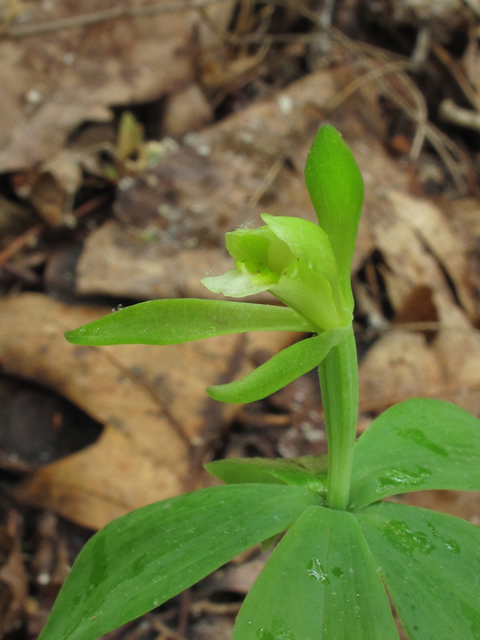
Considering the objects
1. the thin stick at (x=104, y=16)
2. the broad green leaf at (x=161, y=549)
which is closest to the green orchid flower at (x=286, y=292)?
the broad green leaf at (x=161, y=549)

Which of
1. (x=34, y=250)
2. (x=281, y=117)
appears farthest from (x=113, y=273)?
(x=281, y=117)

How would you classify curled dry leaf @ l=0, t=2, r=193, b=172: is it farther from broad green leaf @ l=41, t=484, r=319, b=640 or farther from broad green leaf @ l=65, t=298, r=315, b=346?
broad green leaf @ l=41, t=484, r=319, b=640

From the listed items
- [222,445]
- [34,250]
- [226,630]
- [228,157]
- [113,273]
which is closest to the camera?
[226,630]

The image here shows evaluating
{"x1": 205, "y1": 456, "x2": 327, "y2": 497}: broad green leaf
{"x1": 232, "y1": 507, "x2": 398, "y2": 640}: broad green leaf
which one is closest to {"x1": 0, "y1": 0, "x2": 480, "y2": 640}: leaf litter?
{"x1": 205, "y1": 456, "x2": 327, "y2": 497}: broad green leaf

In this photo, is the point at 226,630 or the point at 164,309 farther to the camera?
the point at 226,630

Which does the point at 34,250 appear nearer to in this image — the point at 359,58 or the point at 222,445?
the point at 222,445

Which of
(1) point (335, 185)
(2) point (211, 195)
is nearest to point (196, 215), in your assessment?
(2) point (211, 195)
